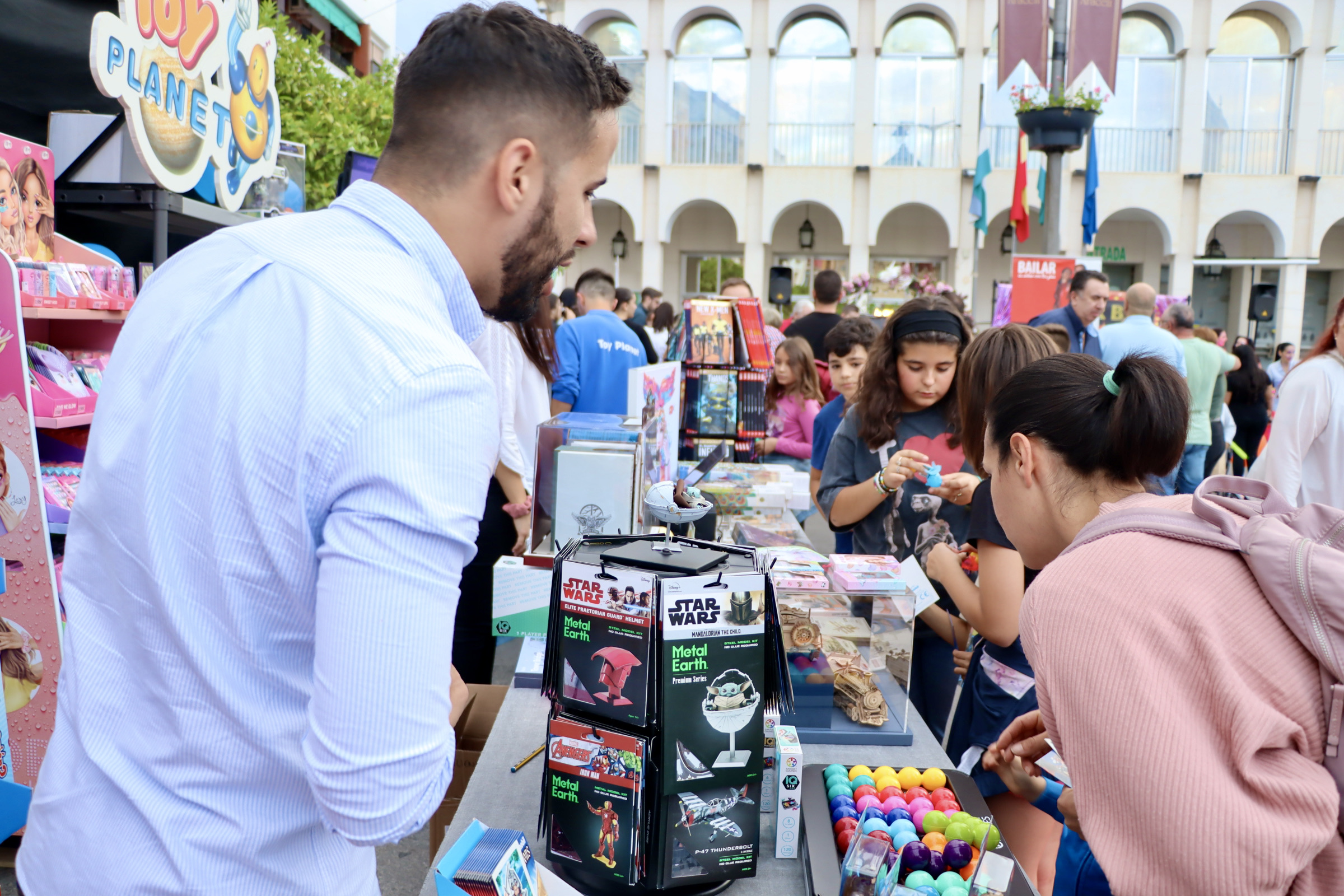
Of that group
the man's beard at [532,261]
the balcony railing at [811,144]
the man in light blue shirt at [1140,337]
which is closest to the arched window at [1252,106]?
the balcony railing at [811,144]

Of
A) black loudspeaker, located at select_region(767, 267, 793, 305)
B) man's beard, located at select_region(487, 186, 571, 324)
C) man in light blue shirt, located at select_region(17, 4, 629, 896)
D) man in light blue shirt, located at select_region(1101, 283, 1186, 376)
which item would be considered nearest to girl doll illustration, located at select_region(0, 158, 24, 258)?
man in light blue shirt, located at select_region(17, 4, 629, 896)

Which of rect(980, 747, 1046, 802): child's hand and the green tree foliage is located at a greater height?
the green tree foliage

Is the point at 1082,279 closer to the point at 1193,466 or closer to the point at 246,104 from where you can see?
the point at 1193,466

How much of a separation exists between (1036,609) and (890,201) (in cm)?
1784

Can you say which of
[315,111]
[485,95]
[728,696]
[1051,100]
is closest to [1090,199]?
[1051,100]

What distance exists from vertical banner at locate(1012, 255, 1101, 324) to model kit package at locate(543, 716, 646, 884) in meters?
7.19

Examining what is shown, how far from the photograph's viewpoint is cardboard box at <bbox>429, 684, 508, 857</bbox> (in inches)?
A: 89.6

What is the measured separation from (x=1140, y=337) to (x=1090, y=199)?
664cm

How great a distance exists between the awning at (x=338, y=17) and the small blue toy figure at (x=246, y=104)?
12573 millimetres

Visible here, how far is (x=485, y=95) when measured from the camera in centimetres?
100

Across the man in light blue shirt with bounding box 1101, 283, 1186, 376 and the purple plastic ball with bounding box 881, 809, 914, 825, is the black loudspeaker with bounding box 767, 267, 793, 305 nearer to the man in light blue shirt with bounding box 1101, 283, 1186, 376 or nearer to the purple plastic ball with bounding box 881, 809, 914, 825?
the man in light blue shirt with bounding box 1101, 283, 1186, 376

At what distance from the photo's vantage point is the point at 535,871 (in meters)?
1.26

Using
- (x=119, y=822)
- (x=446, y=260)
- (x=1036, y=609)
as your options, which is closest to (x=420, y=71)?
(x=446, y=260)

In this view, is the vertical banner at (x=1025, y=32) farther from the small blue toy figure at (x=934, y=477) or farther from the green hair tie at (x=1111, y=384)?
the green hair tie at (x=1111, y=384)
